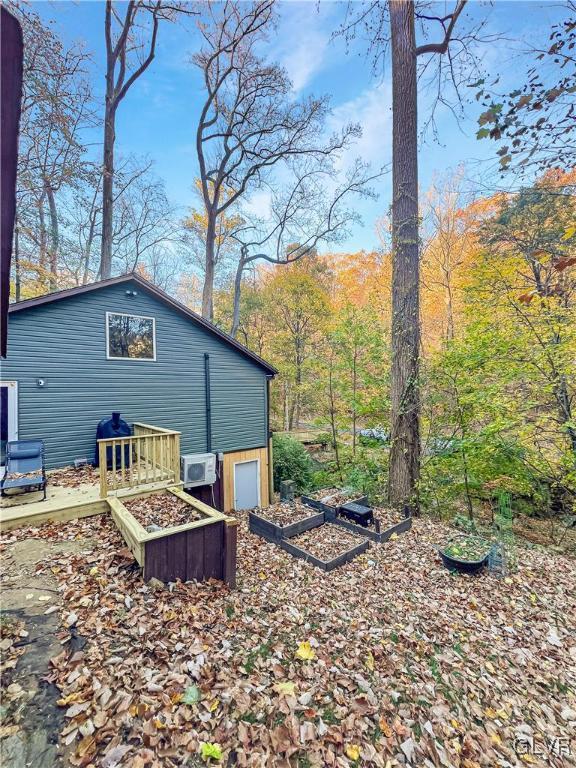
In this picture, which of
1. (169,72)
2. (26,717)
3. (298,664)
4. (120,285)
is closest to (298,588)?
(298,664)

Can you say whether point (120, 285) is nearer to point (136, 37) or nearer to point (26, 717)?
point (26, 717)

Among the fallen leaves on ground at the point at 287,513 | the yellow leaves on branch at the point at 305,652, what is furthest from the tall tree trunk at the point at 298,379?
the yellow leaves on branch at the point at 305,652

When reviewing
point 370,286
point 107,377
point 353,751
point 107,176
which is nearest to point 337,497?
point 353,751

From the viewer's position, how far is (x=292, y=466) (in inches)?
423

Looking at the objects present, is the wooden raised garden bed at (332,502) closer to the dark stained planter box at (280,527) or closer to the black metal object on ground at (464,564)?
the dark stained planter box at (280,527)

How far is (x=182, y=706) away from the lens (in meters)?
2.00

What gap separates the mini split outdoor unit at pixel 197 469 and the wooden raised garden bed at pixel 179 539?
8.92ft

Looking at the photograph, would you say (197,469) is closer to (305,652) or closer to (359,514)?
(359,514)

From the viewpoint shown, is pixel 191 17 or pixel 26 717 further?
A: pixel 191 17

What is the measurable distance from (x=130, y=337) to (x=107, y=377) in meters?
1.07

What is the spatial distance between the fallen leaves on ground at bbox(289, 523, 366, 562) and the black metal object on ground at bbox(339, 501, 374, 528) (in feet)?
0.76

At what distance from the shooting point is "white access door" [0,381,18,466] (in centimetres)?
571

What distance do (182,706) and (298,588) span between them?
78.3 inches

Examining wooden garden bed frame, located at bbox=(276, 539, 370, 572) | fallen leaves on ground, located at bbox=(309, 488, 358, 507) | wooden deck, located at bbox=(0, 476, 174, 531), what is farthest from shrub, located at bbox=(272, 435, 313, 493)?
wooden deck, located at bbox=(0, 476, 174, 531)
